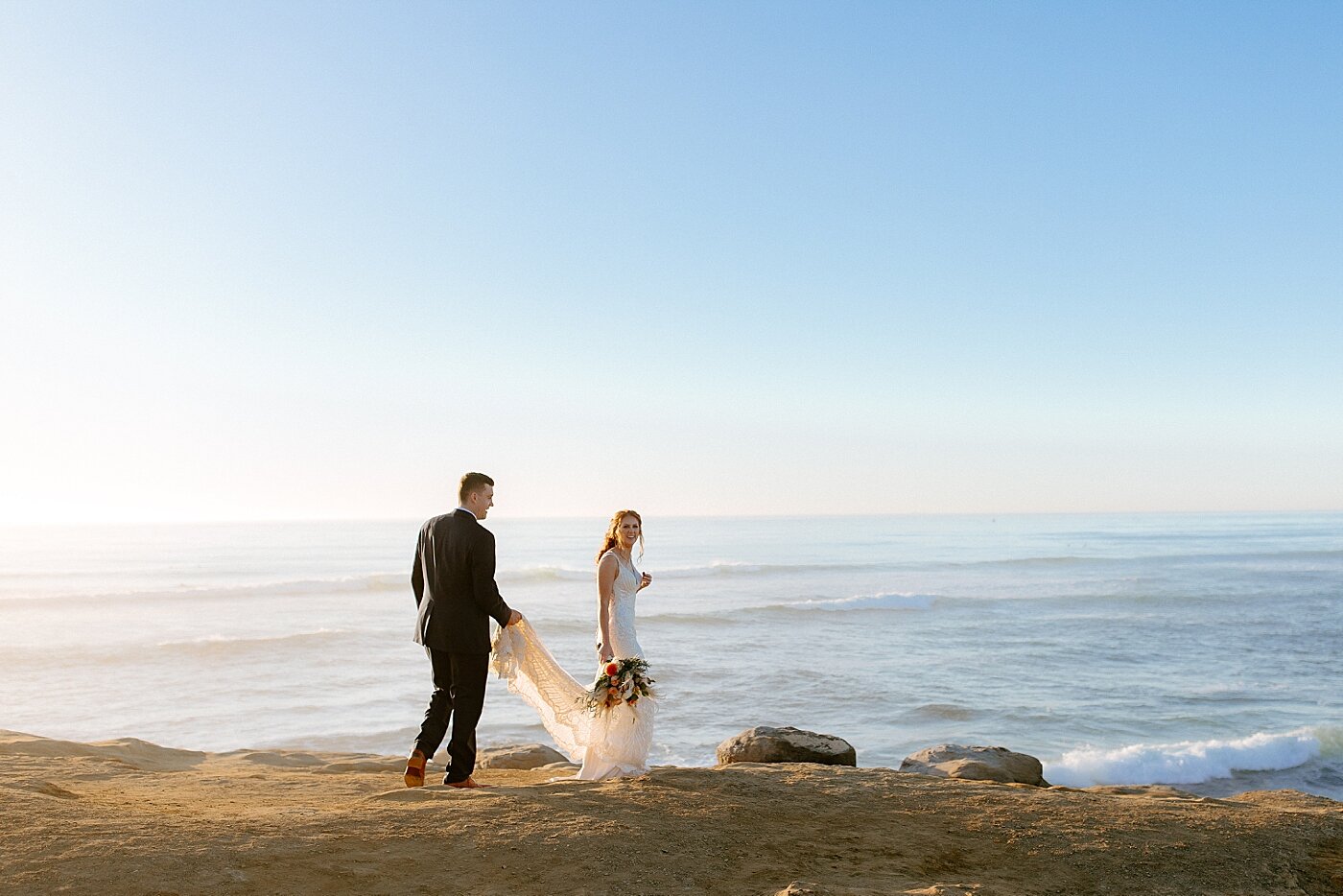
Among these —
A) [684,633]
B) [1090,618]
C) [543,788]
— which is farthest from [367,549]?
[543,788]

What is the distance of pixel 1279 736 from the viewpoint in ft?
40.9

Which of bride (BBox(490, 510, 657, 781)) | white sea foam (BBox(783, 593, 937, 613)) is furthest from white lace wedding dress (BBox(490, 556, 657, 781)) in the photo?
white sea foam (BBox(783, 593, 937, 613))

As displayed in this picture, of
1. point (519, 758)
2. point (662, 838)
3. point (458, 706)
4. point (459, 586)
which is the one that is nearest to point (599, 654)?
point (458, 706)

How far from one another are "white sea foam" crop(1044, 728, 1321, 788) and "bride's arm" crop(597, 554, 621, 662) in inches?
278

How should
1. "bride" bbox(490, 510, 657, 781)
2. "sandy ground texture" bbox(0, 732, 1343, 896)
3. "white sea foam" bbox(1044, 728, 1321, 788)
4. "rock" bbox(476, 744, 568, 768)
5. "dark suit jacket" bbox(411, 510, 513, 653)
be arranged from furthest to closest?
"white sea foam" bbox(1044, 728, 1321, 788) → "rock" bbox(476, 744, 568, 768) → "bride" bbox(490, 510, 657, 781) → "dark suit jacket" bbox(411, 510, 513, 653) → "sandy ground texture" bbox(0, 732, 1343, 896)

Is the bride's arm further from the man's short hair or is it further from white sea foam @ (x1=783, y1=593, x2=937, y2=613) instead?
white sea foam @ (x1=783, y1=593, x2=937, y2=613)

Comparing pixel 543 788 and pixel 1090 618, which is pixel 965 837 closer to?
pixel 543 788

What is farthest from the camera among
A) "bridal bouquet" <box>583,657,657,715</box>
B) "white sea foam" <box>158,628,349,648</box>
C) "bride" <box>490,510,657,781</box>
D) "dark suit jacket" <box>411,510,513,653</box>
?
"white sea foam" <box>158,628,349,648</box>

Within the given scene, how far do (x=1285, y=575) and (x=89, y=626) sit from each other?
44001mm

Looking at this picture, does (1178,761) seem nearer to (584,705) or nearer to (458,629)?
(584,705)

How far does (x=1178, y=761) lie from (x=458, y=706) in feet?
31.6

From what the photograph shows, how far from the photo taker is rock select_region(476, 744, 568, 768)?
895 centimetres

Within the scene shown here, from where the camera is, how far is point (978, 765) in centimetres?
820

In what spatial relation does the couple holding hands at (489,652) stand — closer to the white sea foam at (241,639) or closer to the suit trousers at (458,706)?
the suit trousers at (458,706)
